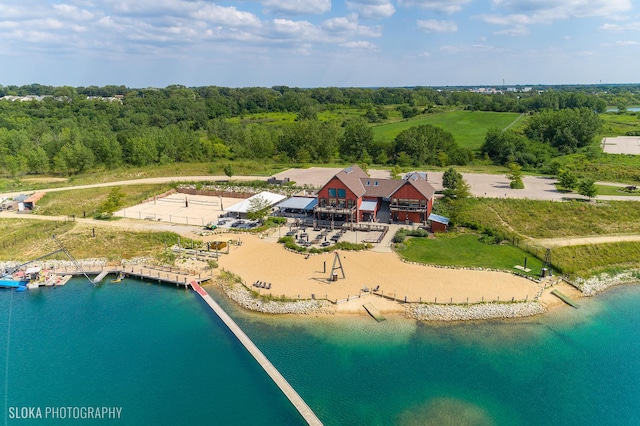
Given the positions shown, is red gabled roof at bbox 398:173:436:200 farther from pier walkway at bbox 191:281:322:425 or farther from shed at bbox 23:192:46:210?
shed at bbox 23:192:46:210

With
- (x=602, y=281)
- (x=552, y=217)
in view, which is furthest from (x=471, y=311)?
(x=552, y=217)

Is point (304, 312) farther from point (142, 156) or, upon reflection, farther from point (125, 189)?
point (142, 156)

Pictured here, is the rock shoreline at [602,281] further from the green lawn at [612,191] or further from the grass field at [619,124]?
the grass field at [619,124]

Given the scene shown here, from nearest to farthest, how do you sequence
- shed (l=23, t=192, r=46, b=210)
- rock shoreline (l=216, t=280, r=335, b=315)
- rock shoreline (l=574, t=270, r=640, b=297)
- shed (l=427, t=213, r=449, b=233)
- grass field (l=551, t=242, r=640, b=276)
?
rock shoreline (l=216, t=280, r=335, b=315), rock shoreline (l=574, t=270, r=640, b=297), grass field (l=551, t=242, r=640, b=276), shed (l=427, t=213, r=449, b=233), shed (l=23, t=192, r=46, b=210)

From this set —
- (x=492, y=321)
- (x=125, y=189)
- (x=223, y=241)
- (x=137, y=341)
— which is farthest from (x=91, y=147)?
(x=492, y=321)

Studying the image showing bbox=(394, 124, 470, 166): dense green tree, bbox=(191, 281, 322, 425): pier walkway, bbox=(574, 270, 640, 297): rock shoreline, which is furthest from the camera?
bbox=(394, 124, 470, 166): dense green tree

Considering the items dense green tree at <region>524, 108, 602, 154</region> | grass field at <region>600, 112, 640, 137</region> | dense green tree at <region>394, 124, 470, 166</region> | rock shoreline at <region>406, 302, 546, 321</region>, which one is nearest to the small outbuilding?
rock shoreline at <region>406, 302, 546, 321</region>

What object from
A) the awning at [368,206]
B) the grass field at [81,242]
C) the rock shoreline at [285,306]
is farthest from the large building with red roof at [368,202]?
the rock shoreline at [285,306]
